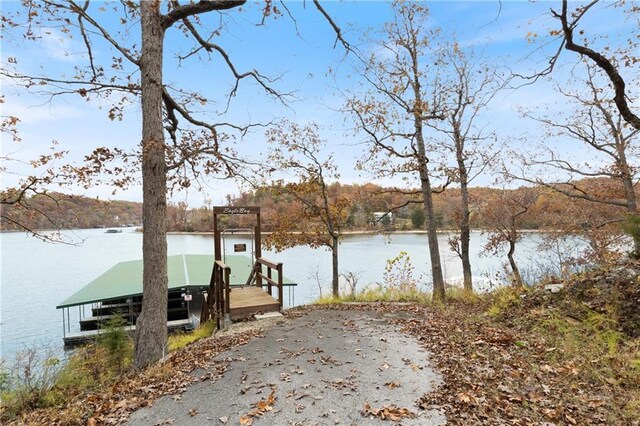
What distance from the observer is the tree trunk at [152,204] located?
5.96 metres

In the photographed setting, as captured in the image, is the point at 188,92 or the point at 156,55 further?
the point at 188,92

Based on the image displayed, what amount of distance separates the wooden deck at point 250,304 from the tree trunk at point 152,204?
4.31ft

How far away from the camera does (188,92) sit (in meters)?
7.30

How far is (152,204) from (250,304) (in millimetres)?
2658

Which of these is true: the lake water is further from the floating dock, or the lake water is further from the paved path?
the paved path

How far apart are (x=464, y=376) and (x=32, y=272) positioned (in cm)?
3580

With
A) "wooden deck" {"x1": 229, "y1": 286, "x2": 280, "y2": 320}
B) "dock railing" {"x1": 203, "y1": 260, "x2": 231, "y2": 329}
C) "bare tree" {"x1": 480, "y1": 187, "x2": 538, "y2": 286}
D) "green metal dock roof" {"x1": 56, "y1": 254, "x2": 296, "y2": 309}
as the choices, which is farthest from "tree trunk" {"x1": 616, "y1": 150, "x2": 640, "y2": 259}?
"dock railing" {"x1": 203, "y1": 260, "x2": 231, "y2": 329}

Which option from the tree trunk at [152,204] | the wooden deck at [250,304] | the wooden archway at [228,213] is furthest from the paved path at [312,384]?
the wooden archway at [228,213]

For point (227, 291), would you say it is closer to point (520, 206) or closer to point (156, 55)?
point (156, 55)

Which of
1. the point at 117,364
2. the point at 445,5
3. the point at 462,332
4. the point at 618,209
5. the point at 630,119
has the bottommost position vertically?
the point at 117,364

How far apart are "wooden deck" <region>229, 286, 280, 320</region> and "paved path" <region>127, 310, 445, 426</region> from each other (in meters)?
1.48

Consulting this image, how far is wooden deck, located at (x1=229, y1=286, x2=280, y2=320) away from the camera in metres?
6.67

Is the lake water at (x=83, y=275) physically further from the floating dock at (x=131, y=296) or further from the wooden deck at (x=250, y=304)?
the wooden deck at (x=250, y=304)

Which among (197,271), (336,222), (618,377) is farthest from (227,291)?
(197,271)
